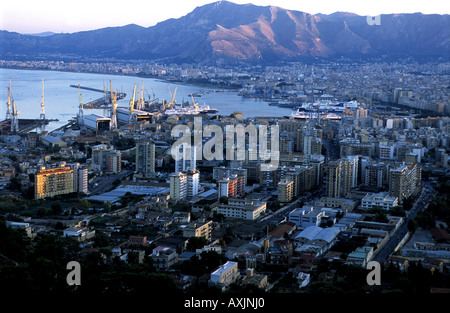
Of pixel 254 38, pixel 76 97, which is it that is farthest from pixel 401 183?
pixel 254 38

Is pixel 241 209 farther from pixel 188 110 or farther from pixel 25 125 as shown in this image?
pixel 188 110

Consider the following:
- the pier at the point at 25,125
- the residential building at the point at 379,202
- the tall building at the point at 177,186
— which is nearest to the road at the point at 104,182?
the tall building at the point at 177,186

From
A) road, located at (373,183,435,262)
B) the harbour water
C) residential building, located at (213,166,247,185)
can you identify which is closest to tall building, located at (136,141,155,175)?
residential building, located at (213,166,247,185)

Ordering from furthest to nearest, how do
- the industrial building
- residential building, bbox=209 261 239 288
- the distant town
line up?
1. the industrial building
2. the distant town
3. residential building, bbox=209 261 239 288

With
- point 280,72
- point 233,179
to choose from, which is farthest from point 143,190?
point 280,72

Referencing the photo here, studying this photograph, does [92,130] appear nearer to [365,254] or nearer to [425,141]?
[425,141]

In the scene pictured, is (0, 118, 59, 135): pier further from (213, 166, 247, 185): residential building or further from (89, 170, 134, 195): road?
(213, 166, 247, 185): residential building
